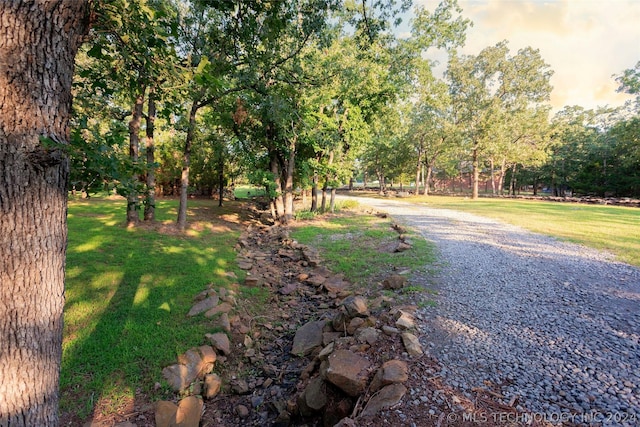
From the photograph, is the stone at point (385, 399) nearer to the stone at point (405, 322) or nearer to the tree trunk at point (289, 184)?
the stone at point (405, 322)

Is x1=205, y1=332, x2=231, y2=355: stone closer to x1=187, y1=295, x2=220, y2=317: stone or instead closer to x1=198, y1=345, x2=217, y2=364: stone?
x1=198, y1=345, x2=217, y2=364: stone

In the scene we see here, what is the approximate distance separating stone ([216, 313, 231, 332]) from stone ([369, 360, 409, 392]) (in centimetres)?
296

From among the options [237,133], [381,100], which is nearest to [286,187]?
[237,133]

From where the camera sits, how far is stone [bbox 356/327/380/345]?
11.7ft

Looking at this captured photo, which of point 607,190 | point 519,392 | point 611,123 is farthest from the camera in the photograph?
point 611,123

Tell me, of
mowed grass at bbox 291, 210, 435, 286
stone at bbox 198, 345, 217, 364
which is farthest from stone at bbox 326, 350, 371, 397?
mowed grass at bbox 291, 210, 435, 286

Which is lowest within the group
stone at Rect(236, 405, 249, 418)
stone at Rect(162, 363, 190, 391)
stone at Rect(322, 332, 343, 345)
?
stone at Rect(236, 405, 249, 418)

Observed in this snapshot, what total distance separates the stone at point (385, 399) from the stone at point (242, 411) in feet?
5.99

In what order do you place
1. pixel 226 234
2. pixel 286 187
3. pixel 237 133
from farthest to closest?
pixel 286 187
pixel 237 133
pixel 226 234

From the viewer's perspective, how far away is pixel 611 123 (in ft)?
124

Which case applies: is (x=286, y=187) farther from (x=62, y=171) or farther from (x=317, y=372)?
(x=62, y=171)

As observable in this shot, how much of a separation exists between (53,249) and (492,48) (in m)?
34.2

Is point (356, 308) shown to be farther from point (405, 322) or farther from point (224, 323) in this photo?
point (224, 323)

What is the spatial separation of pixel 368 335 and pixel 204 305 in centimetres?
334
